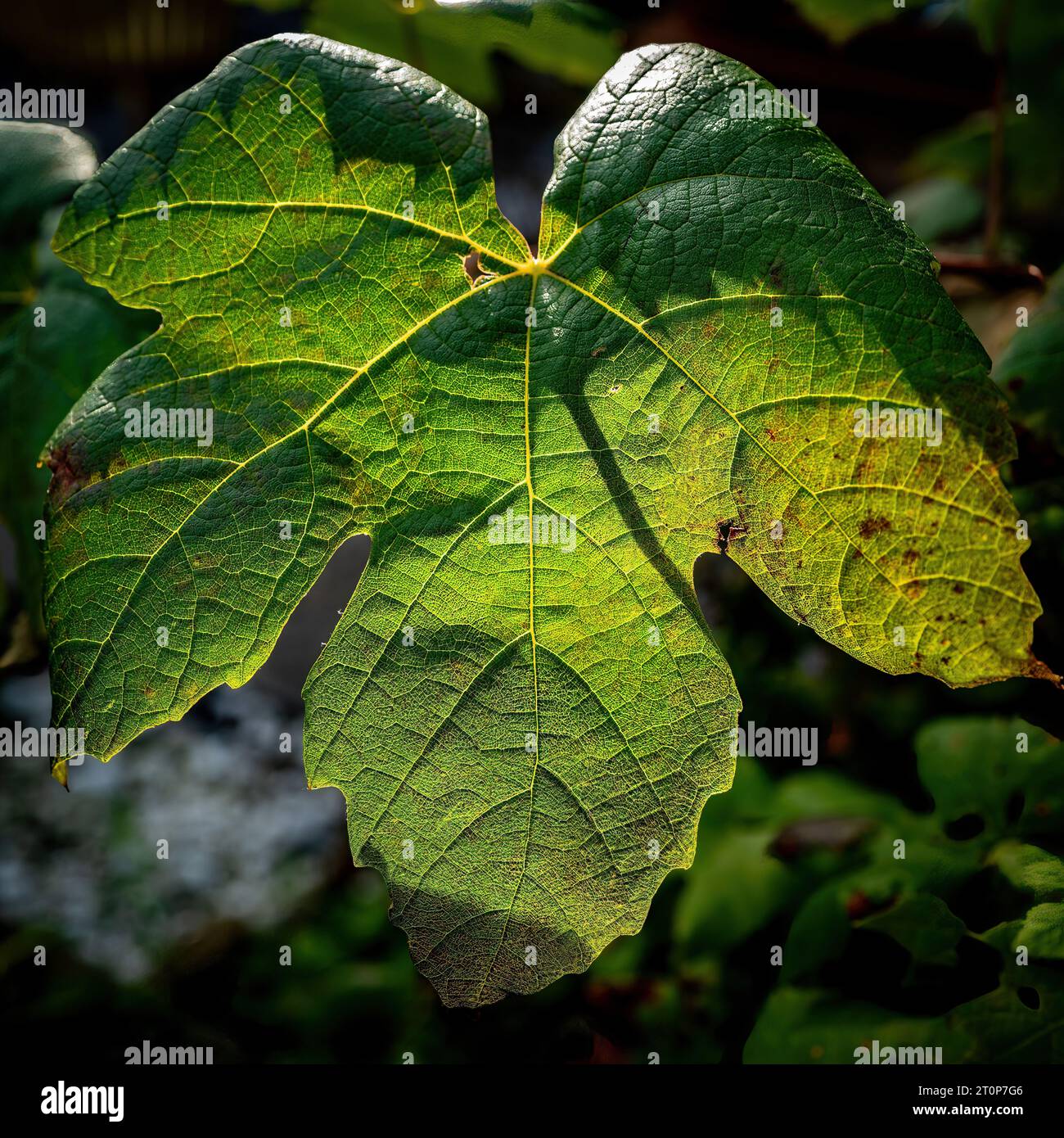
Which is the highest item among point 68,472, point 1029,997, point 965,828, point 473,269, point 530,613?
point 473,269

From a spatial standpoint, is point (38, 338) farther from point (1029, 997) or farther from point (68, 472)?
point (1029, 997)

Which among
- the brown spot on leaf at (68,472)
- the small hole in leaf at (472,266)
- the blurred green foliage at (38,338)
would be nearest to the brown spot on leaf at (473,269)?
the small hole in leaf at (472,266)

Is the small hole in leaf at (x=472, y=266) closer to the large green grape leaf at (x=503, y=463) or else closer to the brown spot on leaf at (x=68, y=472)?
the large green grape leaf at (x=503, y=463)

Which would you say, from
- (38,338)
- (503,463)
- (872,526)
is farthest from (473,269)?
(38,338)

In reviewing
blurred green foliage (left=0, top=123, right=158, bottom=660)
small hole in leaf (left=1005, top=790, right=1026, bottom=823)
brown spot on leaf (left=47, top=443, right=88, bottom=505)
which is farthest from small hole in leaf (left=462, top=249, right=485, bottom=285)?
small hole in leaf (left=1005, top=790, right=1026, bottom=823)

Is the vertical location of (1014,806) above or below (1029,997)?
above
